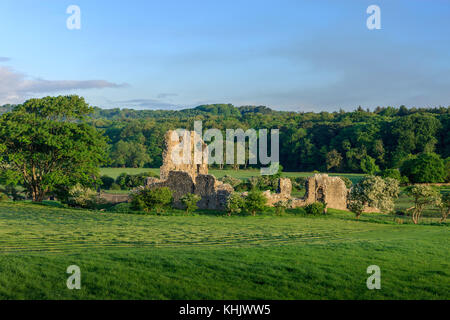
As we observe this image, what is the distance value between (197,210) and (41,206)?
11156 mm

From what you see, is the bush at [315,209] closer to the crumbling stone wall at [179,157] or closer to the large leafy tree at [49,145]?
the crumbling stone wall at [179,157]

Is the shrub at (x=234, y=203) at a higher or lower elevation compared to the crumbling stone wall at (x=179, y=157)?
lower

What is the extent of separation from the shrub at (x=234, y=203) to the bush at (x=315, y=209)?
472 cm

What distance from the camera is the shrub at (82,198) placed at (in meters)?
32.0

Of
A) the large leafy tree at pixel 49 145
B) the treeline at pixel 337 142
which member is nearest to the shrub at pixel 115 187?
the large leafy tree at pixel 49 145

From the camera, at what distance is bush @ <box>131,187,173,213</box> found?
95.5 feet

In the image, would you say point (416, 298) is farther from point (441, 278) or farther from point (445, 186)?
point (445, 186)

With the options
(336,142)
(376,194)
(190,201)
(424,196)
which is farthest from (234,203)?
(336,142)

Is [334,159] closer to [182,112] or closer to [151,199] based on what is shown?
[151,199]

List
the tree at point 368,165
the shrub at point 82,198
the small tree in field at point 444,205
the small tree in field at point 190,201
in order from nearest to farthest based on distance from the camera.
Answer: the small tree in field at point 444,205 < the small tree in field at point 190,201 < the shrub at point 82,198 < the tree at point 368,165

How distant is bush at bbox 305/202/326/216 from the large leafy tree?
57.3 feet

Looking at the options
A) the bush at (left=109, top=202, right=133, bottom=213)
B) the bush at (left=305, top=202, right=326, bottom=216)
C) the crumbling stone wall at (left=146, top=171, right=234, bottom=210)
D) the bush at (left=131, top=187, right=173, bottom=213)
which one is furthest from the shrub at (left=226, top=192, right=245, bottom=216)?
A: the bush at (left=109, top=202, right=133, bottom=213)

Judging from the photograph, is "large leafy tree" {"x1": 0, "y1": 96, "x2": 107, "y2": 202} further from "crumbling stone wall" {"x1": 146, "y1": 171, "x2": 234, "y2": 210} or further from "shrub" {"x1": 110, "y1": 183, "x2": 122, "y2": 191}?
"shrub" {"x1": 110, "y1": 183, "x2": 122, "y2": 191}
